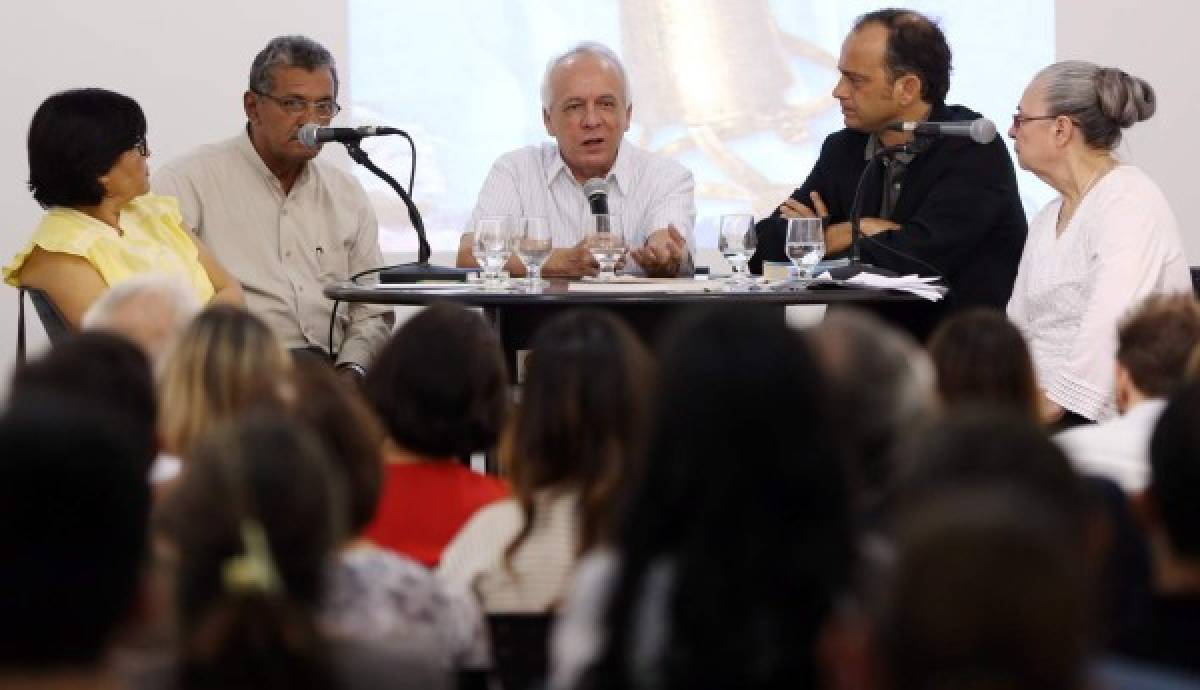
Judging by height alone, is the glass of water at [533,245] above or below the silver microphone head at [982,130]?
below

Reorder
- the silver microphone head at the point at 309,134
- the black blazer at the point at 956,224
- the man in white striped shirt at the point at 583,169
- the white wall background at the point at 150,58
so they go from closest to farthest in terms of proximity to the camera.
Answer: the silver microphone head at the point at 309,134 < the black blazer at the point at 956,224 < the man in white striped shirt at the point at 583,169 < the white wall background at the point at 150,58

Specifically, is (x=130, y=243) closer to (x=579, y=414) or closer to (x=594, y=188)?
(x=594, y=188)

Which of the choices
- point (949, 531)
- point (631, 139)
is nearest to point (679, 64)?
point (631, 139)

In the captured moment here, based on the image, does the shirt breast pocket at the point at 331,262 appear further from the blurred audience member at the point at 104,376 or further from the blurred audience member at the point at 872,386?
the blurred audience member at the point at 872,386

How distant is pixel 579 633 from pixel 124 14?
4.79 metres

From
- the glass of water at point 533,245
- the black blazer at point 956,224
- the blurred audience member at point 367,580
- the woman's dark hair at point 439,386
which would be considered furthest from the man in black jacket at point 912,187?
the blurred audience member at point 367,580

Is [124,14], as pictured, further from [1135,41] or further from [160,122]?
[1135,41]

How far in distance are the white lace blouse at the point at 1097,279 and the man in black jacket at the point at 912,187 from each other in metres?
0.26

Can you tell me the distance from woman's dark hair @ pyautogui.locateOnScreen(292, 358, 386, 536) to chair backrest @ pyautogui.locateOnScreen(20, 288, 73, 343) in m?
2.02

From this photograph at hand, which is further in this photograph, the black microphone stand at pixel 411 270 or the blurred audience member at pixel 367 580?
the black microphone stand at pixel 411 270

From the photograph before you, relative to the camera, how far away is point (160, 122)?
6125mm

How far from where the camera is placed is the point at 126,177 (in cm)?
425

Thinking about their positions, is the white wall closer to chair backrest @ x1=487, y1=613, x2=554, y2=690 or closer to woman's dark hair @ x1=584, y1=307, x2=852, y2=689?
chair backrest @ x1=487, y1=613, x2=554, y2=690

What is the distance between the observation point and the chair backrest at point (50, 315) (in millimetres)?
4113
